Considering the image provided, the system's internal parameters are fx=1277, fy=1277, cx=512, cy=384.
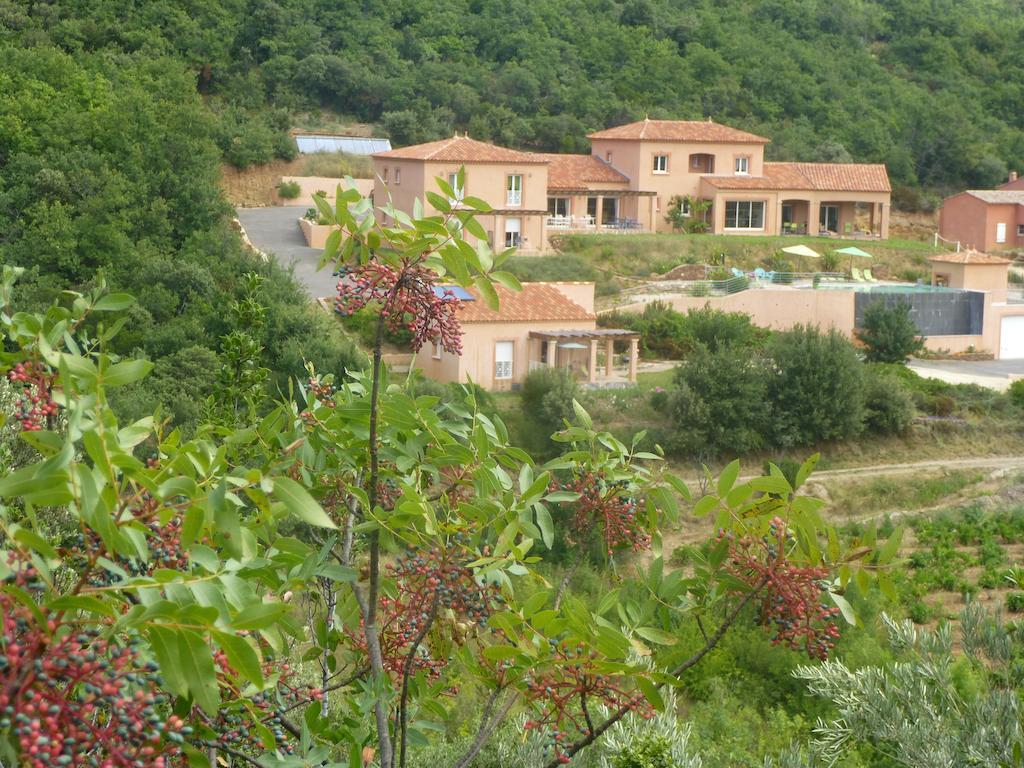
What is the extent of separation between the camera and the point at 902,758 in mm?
3773

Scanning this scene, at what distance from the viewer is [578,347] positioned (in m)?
27.7

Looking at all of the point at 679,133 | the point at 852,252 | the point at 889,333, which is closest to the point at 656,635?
the point at 889,333

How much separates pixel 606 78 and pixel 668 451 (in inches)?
1198

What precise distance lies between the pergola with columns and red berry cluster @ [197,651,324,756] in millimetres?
23834

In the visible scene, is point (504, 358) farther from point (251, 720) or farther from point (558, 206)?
point (251, 720)

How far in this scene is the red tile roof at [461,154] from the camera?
3394cm

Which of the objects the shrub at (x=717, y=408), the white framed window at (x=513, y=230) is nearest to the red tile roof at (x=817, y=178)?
the white framed window at (x=513, y=230)

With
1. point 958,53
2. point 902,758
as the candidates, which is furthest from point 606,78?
point 902,758

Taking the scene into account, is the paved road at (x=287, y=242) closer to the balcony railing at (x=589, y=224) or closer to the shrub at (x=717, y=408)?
the balcony railing at (x=589, y=224)

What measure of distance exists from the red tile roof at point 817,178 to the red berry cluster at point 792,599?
38.6m

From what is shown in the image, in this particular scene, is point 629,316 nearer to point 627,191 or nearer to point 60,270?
point 627,191

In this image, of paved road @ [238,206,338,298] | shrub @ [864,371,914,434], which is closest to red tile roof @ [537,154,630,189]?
paved road @ [238,206,338,298]

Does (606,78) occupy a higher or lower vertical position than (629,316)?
higher

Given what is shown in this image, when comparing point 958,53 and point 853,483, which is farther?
point 958,53
